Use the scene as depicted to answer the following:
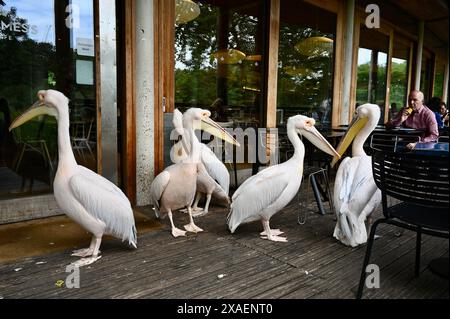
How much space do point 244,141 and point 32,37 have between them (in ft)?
9.65

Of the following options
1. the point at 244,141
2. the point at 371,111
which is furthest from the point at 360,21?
the point at 371,111

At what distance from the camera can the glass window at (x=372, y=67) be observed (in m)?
7.89

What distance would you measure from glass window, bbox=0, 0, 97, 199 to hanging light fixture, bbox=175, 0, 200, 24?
1.34 metres

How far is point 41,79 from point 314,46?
4994 mm

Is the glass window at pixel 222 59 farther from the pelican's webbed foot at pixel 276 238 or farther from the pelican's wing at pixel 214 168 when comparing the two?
the pelican's webbed foot at pixel 276 238

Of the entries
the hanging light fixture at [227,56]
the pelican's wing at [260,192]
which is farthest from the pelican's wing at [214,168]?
the hanging light fixture at [227,56]

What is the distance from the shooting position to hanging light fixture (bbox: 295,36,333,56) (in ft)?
22.7

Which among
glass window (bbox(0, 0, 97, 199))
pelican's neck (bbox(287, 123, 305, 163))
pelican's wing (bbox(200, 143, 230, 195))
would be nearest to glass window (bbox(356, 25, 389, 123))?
pelican's wing (bbox(200, 143, 230, 195))

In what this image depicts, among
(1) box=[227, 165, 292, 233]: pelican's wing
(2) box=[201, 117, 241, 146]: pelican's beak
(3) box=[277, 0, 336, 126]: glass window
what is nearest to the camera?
(1) box=[227, 165, 292, 233]: pelican's wing

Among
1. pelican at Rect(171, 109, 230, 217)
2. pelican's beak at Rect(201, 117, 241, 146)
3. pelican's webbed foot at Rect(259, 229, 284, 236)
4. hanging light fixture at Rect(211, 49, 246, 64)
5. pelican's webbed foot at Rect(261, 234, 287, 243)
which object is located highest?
hanging light fixture at Rect(211, 49, 246, 64)

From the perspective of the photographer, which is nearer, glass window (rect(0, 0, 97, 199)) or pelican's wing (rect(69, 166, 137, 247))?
pelican's wing (rect(69, 166, 137, 247))

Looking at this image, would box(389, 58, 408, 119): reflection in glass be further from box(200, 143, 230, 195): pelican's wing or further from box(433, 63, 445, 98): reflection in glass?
box(200, 143, 230, 195): pelican's wing

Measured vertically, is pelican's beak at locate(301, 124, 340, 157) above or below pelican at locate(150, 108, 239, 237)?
above

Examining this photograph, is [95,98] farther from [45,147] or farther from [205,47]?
[205,47]
